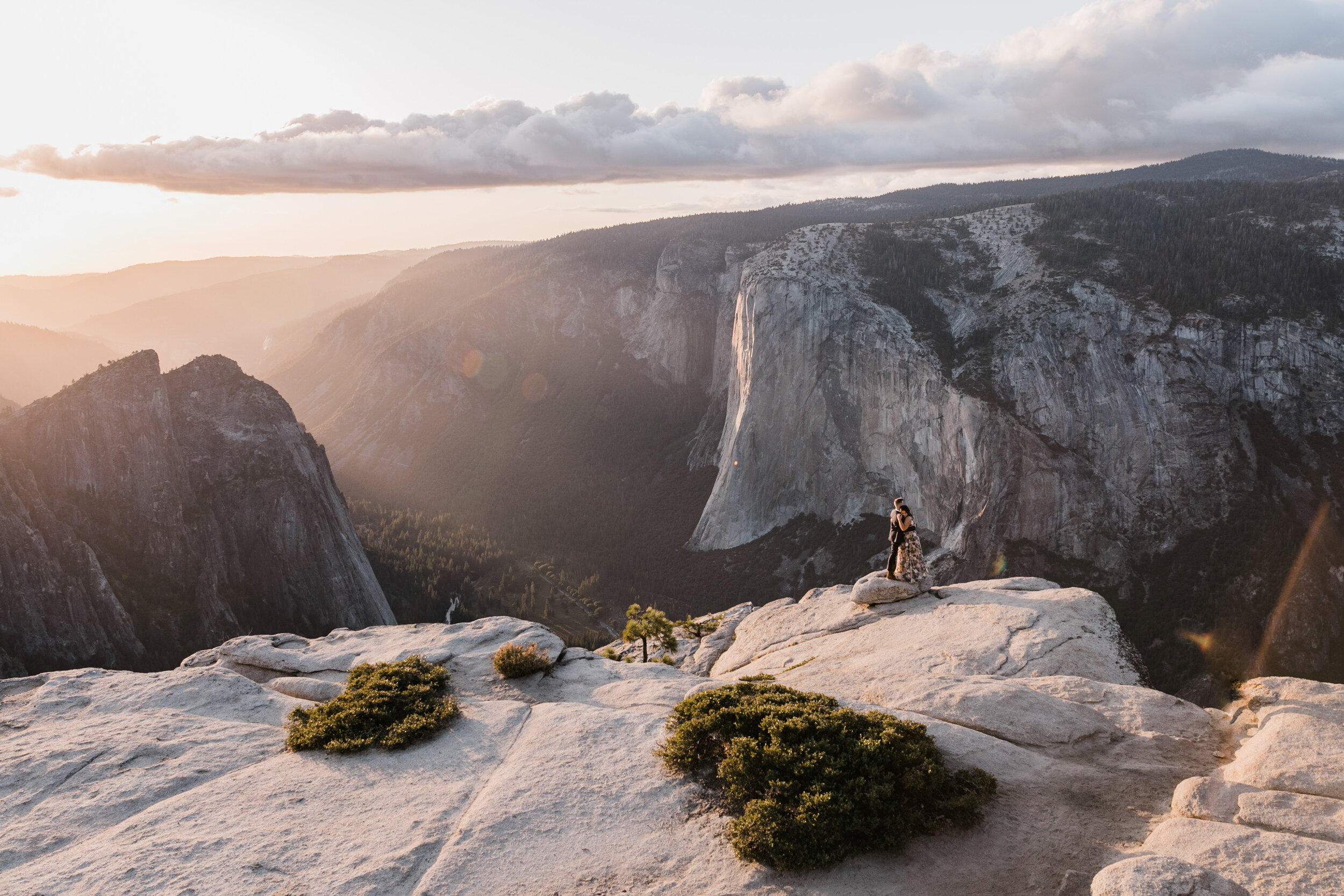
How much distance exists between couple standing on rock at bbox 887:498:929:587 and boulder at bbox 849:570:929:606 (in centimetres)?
19

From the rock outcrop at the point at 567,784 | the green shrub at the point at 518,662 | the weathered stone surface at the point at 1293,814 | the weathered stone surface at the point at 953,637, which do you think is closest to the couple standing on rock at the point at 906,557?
the weathered stone surface at the point at 953,637

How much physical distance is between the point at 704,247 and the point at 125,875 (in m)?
187

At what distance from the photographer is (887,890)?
12.3 meters

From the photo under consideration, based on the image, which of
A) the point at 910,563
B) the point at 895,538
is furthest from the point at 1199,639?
the point at 895,538

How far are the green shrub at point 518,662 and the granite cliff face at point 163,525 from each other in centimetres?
4612

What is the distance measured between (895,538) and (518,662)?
51.3 feet

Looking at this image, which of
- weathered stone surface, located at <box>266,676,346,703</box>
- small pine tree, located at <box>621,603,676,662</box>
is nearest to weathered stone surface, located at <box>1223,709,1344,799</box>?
weathered stone surface, located at <box>266,676,346,703</box>

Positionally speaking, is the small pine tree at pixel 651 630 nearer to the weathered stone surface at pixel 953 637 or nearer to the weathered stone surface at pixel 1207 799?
the weathered stone surface at pixel 953 637

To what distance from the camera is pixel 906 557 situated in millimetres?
29438

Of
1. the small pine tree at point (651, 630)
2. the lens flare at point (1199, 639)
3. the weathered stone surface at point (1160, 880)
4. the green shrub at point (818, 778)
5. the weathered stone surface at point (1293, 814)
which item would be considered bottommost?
the lens flare at point (1199, 639)

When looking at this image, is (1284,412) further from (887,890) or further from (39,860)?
(39,860)

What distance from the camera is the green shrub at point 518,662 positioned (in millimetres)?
23500

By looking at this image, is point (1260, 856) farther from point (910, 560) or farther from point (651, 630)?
point (651, 630)

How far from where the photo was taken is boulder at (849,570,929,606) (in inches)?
1150
